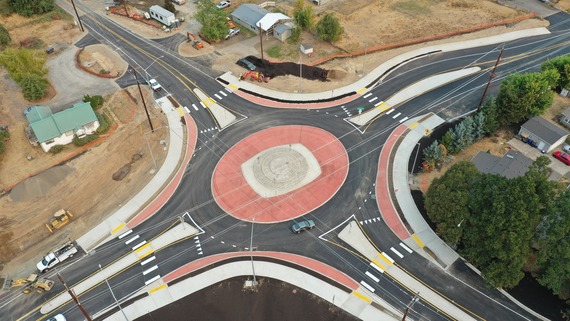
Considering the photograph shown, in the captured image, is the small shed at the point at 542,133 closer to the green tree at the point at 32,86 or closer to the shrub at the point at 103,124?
the shrub at the point at 103,124

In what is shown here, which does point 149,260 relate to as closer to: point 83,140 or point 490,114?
point 83,140

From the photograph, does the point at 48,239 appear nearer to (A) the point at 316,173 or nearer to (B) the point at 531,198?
(A) the point at 316,173

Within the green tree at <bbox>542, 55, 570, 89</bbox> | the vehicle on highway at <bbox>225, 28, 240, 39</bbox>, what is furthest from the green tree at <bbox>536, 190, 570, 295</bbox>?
the vehicle on highway at <bbox>225, 28, 240, 39</bbox>

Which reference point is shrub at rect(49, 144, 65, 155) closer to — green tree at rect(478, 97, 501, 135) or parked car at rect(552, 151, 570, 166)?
green tree at rect(478, 97, 501, 135)

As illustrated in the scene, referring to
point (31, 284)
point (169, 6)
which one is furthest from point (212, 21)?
point (31, 284)

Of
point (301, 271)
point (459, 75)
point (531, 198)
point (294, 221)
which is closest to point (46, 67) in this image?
point (294, 221)
